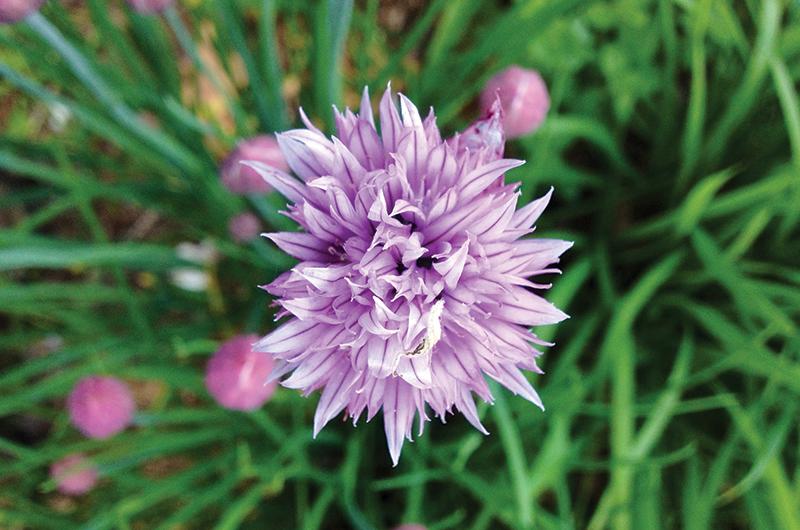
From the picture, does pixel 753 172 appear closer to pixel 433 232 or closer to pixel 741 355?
pixel 741 355

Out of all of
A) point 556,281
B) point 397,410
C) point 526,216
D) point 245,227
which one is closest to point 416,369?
point 397,410

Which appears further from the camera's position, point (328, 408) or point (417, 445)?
point (417, 445)

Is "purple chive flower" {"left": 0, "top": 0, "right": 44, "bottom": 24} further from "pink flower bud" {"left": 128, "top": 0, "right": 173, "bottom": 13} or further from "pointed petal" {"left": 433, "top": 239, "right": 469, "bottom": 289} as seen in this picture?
"pointed petal" {"left": 433, "top": 239, "right": 469, "bottom": 289}

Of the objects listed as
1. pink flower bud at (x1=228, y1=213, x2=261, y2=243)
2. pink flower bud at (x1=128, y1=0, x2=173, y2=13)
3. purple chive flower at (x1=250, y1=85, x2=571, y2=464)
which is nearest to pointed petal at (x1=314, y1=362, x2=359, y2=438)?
purple chive flower at (x1=250, y1=85, x2=571, y2=464)

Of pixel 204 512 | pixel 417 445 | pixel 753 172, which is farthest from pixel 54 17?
pixel 753 172

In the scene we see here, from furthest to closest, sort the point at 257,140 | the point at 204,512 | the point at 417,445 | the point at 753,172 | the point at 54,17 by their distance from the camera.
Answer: the point at 204,512 → the point at 753,172 → the point at 417,445 → the point at 54,17 → the point at 257,140

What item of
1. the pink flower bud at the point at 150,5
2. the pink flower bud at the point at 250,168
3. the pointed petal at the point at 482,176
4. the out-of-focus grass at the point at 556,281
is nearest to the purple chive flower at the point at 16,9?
the out-of-focus grass at the point at 556,281

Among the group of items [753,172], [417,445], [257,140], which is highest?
[753,172]

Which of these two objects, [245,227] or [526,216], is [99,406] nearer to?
[245,227]
